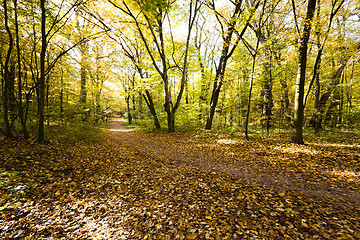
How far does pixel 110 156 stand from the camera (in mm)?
6902

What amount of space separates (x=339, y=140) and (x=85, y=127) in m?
16.4

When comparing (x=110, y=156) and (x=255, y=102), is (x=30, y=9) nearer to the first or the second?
→ (x=110, y=156)

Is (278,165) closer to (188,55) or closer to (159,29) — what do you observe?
(159,29)

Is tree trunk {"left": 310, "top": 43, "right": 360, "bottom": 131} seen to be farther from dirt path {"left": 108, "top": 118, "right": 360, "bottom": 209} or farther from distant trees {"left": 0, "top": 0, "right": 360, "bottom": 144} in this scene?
dirt path {"left": 108, "top": 118, "right": 360, "bottom": 209}

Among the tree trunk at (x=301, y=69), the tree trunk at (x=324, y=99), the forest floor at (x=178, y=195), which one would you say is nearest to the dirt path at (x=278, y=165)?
the forest floor at (x=178, y=195)

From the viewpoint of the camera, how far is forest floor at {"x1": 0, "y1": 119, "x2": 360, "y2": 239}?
110 inches

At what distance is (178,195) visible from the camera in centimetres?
393

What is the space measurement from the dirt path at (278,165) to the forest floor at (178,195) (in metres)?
0.04

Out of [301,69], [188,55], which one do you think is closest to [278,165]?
[301,69]

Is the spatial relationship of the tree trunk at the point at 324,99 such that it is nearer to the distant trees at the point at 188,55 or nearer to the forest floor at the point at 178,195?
the distant trees at the point at 188,55

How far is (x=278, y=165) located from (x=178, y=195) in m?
4.28

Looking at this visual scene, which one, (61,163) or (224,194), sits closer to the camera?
(224,194)

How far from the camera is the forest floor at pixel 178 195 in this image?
2.79 meters

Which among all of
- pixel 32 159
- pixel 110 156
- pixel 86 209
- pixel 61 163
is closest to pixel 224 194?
pixel 86 209
